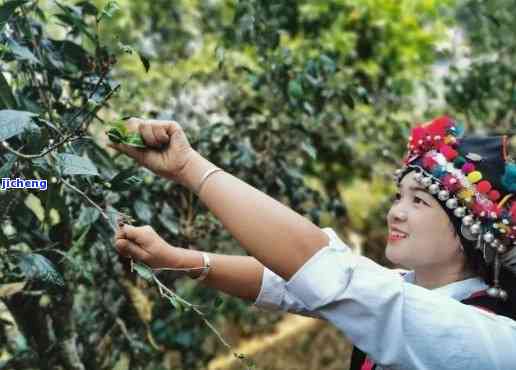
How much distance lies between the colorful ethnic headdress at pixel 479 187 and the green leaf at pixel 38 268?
0.87 meters

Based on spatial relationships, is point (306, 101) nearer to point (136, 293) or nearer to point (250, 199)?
point (136, 293)

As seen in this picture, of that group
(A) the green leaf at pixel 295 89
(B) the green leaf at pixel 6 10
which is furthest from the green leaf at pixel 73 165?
(A) the green leaf at pixel 295 89

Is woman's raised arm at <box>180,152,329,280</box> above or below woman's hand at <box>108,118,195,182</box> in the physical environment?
below

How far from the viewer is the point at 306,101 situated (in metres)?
2.34

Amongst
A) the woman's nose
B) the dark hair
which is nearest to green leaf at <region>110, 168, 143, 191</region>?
the woman's nose

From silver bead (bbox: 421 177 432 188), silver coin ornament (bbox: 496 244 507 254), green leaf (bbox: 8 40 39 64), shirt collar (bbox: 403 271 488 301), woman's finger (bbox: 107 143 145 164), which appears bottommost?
shirt collar (bbox: 403 271 488 301)

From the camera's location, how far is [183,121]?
261cm

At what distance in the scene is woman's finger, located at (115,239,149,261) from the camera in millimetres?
1313

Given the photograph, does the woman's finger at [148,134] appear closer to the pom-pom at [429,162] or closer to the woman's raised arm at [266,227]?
the woman's raised arm at [266,227]

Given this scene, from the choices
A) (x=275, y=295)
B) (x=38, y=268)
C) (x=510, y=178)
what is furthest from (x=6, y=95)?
(x=510, y=178)

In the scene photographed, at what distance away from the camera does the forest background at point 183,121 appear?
1.57 metres

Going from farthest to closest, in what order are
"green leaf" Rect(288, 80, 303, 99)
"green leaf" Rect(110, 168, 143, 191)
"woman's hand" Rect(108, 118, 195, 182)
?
"green leaf" Rect(288, 80, 303, 99)
"green leaf" Rect(110, 168, 143, 191)
"woman's hand" Rect(108, 118, 195, 182)

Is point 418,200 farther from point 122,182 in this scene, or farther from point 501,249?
point 122,182

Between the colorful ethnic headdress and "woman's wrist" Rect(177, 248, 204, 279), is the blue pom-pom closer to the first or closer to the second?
the colorful ethnic headdress
